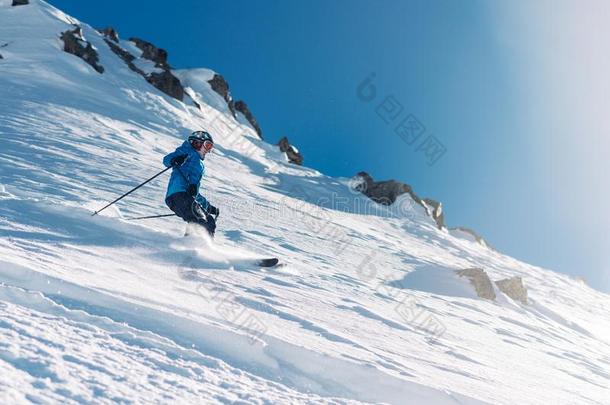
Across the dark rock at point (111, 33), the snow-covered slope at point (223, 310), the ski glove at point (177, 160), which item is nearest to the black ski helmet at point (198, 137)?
the ski glove at point (177, 160)

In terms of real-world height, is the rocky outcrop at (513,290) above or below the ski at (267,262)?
above

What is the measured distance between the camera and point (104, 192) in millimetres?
9234

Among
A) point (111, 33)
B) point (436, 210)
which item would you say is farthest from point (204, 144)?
point (111, 33)

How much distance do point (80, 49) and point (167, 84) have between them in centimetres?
676

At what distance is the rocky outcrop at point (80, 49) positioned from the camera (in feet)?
98.5

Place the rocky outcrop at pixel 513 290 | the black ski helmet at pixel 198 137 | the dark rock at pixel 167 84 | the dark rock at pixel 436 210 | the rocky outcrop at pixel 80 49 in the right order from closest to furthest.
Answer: the black ski helmet at pixel 198 137 < the rocky outcrop at pixel 513 290 < the rocky outcrop at pixel 80 49 < the dark rock at pixel 167 84 < the dark rock at pixel 436 210

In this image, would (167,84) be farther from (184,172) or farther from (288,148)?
(184,172)

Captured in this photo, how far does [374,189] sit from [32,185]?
2856cm

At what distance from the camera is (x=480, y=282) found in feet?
42.3

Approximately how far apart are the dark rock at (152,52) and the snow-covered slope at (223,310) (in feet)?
109

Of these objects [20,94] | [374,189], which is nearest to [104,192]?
[20,94]

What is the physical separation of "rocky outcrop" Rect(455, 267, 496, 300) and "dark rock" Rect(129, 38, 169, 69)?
41.0 metres

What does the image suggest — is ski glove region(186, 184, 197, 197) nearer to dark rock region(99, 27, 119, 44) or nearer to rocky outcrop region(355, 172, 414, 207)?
rocky outcrop region(355, 172, 414, 207)

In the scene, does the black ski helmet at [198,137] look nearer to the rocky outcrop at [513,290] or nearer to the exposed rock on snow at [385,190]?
the rocky outcrop at [513,290]
